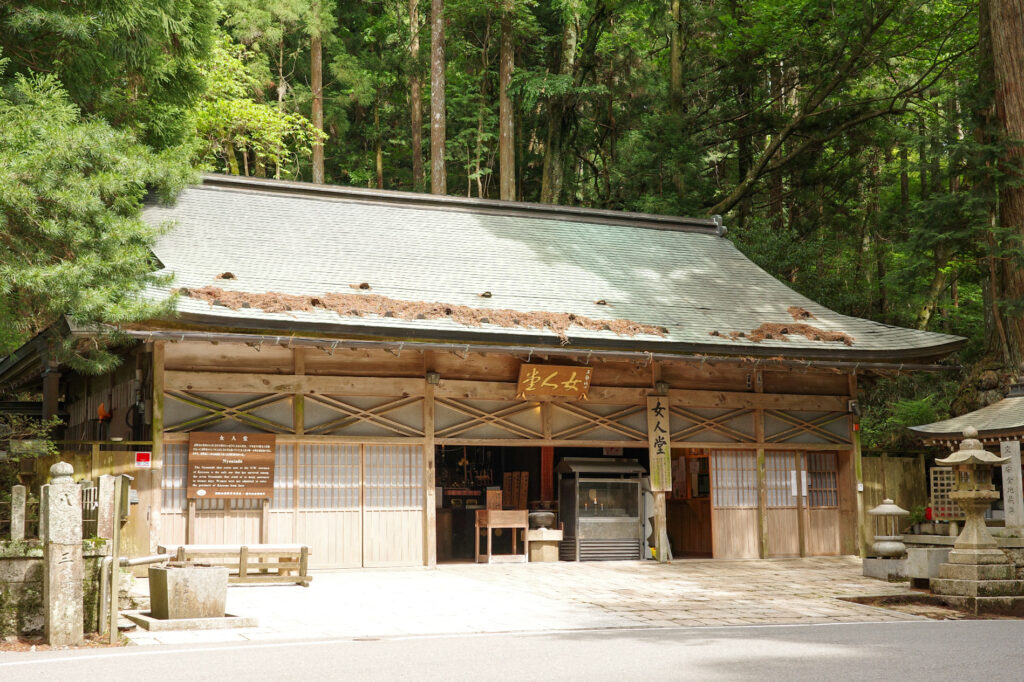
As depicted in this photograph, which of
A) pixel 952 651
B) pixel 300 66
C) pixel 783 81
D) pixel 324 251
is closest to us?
pixel 952 651

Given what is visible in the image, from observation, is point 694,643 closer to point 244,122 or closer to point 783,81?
point 244,122

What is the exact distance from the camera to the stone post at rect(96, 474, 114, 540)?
9430 mm

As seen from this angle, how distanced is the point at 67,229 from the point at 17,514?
10.4 ft

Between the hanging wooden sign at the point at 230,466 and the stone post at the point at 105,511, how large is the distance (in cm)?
390

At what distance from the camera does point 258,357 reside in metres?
14.0

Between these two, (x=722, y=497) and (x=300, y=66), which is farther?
(x=300, y=66)

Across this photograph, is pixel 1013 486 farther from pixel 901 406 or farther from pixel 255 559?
pixel 255 559

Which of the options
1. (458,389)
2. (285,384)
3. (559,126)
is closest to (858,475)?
(458,389)

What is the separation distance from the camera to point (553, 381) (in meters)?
15.4

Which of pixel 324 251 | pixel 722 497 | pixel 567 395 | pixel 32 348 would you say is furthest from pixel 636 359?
pixel 32 348

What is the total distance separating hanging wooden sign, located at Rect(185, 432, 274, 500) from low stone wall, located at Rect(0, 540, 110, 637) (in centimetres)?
420

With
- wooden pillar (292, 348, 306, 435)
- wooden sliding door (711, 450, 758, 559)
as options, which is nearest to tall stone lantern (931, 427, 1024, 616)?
wooden sliding door (711, 450, 758, 559)

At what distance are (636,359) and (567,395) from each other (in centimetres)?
124

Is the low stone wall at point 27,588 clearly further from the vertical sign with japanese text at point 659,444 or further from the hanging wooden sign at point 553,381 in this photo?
the vertical sign with japanese text at point 659,444
